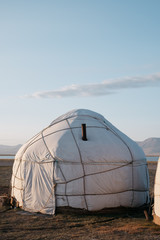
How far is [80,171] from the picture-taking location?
983 centimetres

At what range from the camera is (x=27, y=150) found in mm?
11156

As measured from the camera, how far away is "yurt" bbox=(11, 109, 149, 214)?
32.1 ft

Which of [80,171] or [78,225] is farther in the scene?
[80,171]

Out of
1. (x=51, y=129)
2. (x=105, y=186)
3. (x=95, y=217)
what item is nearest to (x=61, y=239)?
(x=95, y=217)

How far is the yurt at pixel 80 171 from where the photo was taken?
9773mm

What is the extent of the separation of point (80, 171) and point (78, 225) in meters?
1.80

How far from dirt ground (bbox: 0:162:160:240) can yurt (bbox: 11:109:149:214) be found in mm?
294

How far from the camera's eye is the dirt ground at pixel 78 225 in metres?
7.50

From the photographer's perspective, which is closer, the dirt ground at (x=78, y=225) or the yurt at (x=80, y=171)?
the dirt ground at (x=78, y=225)

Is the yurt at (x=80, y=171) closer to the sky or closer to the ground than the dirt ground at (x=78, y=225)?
closer to the sky

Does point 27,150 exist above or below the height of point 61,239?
above

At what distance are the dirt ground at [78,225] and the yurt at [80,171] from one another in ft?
0.97

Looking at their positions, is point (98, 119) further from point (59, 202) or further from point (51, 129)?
point (59, 202)

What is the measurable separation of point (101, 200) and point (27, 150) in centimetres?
324
